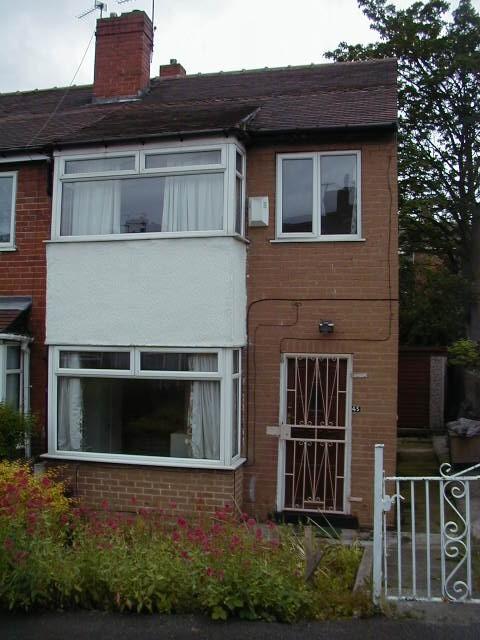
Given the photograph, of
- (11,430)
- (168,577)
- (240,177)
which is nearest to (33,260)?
(11,430)

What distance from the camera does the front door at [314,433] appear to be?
869 centimetres

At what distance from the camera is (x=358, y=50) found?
20.0 m

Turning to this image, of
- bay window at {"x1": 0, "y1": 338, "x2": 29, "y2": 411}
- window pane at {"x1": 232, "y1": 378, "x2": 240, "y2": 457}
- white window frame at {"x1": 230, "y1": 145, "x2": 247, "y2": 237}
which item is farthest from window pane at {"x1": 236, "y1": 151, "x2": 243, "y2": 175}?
bay window at {"x1": 0, "y1": 338, "x2": 29, "y2": 411}

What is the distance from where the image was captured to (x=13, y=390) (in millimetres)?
9203

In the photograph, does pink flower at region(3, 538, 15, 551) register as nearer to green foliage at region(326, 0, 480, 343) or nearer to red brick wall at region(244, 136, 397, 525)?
red brick wall at region(244, 136, 397, 525)

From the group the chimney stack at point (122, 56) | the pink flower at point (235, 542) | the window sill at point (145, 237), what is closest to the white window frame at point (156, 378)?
the window sill at point (145, 237)

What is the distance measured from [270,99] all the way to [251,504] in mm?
6068

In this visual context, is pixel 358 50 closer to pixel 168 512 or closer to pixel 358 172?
pixel 358 172

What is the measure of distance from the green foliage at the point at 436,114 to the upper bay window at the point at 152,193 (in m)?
11.6

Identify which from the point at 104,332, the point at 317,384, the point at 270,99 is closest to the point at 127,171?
the point at 104,332

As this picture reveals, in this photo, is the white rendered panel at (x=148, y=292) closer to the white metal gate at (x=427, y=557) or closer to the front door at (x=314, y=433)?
the front door at (x=314, y=433)

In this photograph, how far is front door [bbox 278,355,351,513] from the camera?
8.69 meters

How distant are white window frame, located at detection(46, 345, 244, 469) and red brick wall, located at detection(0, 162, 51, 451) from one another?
552 mm

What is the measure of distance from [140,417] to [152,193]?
9.89 ft
